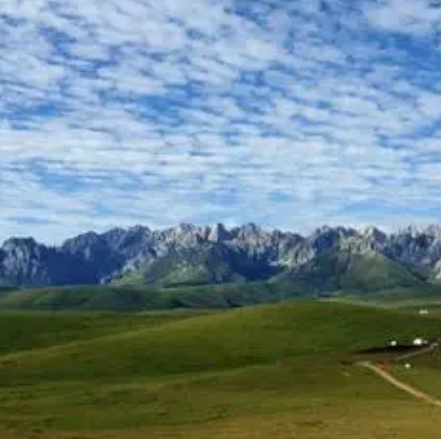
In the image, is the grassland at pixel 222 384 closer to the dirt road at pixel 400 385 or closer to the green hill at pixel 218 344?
the green hill at pixel 218 344

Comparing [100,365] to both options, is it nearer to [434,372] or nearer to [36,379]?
[36,379]

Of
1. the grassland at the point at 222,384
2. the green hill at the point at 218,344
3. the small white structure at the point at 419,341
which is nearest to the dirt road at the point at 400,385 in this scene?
the grassland at the point at 222,384

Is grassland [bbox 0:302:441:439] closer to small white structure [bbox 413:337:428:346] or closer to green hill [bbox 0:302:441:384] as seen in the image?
green hill [bbox 0:302:441:384]

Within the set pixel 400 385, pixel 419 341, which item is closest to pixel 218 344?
pixel 419 341

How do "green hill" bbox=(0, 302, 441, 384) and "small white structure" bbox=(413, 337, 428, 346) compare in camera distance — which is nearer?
"green hill" bbox=(0, 302, 441, 384)

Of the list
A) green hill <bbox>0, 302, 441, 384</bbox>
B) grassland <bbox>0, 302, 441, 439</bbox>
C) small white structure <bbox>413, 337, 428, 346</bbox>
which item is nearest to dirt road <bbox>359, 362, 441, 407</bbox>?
grassland <bbox>0, 302, 441, 439</bbox>

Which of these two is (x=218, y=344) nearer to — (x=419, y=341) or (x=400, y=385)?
(x=419, y=341)

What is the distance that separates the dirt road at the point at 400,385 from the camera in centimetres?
9306

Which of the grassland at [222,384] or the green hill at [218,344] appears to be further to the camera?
the green hill at [218,344]

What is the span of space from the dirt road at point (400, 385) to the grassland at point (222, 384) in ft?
5.01

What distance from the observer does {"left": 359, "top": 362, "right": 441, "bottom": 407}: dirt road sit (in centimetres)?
9306

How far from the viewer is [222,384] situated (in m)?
112

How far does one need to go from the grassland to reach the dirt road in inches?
60.1

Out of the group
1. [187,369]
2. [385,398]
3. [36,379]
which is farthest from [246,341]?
[385,398]
